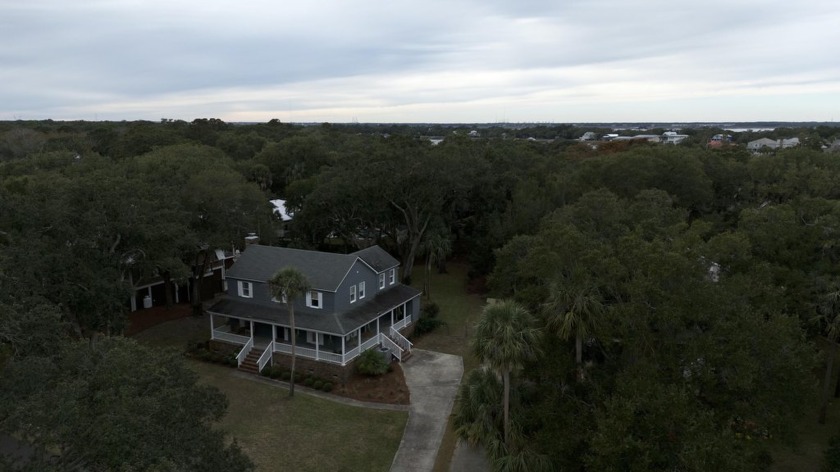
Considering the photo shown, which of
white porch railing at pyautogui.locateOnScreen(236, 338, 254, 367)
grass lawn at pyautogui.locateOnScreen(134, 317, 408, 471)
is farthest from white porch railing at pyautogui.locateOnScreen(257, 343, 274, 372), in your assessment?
white porch railing at pyautogui.locateOnScreen(236, 338, 254, 367)

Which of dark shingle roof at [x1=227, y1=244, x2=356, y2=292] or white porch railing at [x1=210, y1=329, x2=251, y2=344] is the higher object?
dark shingle roof at [x1=227, y1=244, x2=356, y2=292]

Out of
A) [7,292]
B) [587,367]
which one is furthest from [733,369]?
[7,292]

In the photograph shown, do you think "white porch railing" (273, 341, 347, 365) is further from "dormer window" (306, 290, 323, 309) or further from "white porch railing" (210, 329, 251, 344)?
"white porch railing" (210, 329, 251, 344)

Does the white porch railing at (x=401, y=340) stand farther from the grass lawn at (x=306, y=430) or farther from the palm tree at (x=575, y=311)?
the palm tree at (x=575, y=311)

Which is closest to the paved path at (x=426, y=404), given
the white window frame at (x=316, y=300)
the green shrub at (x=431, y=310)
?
the green shrub at (x=431, y=310)

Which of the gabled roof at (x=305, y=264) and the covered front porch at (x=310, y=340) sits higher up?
the gabled roof at (x=305, y=264)
